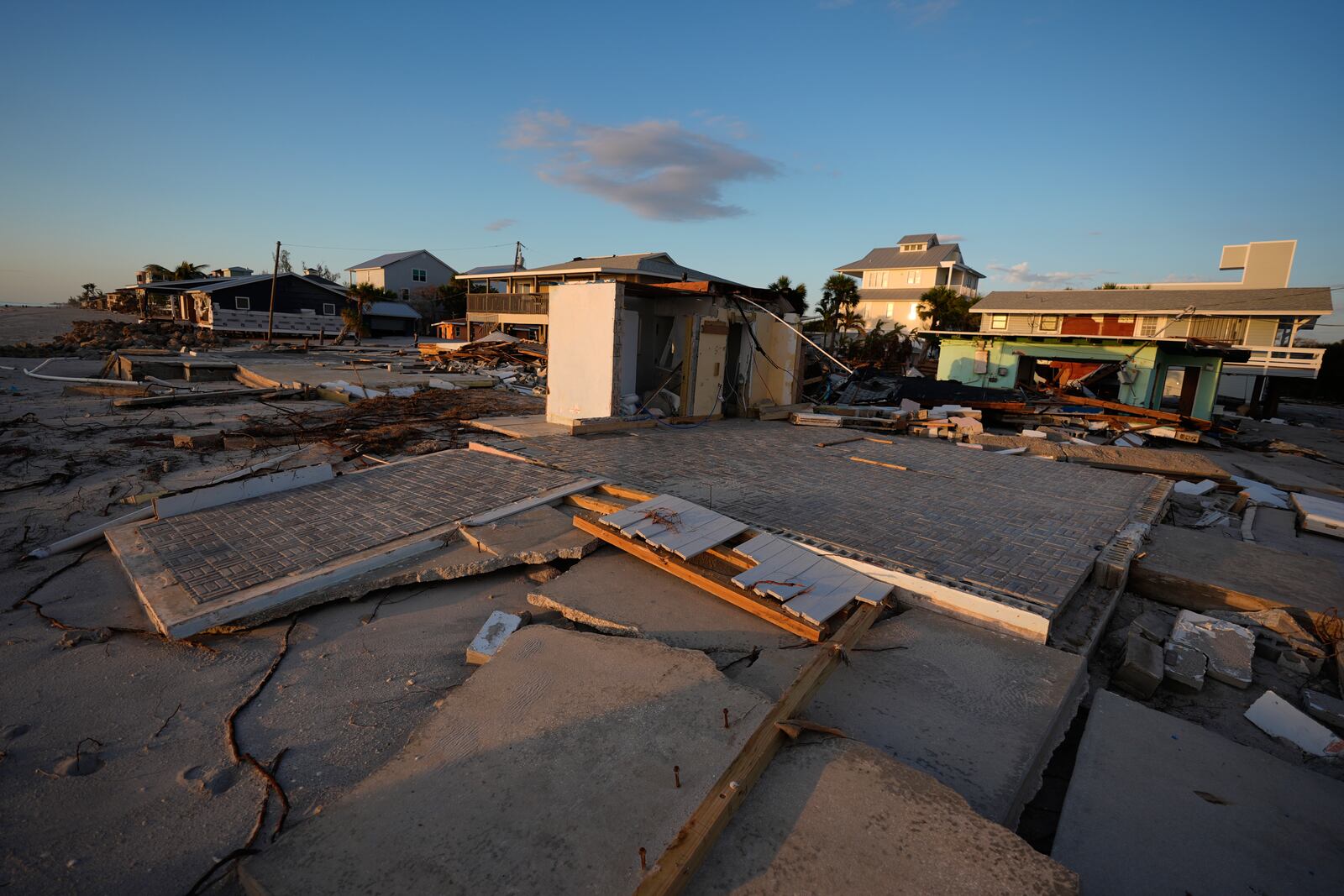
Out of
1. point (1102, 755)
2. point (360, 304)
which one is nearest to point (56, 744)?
point (1102, 755)

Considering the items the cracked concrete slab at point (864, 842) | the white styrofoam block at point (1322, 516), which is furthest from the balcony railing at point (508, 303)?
the cracked concrete slab at point (864, 842)

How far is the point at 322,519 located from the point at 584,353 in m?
6.00

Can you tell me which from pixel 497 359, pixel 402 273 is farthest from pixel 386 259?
pixel 497 359

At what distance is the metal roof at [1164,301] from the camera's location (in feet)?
85.6

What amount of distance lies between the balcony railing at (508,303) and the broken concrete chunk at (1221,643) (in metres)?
33.3

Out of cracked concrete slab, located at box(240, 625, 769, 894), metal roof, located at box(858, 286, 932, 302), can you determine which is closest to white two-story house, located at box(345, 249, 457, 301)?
metal roof, located at box(858, 286, 932, 302)

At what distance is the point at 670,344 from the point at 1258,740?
10.3m

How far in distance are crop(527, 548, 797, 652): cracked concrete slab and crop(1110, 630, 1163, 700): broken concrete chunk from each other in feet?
7.42

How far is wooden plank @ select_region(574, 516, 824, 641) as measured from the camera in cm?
403

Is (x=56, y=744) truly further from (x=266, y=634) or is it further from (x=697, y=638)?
(x=697, y=638)

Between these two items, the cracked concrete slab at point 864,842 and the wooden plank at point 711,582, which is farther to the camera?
the wooden plank at point 711,582

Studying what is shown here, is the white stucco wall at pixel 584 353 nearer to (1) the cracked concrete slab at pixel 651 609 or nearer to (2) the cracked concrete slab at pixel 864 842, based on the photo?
(1) the cracked concrete slab at pixel 651 609

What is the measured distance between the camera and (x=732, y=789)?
2330mm

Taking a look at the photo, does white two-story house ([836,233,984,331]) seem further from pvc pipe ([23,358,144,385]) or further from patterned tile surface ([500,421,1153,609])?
pvc pipe ([23,358,144,385])
